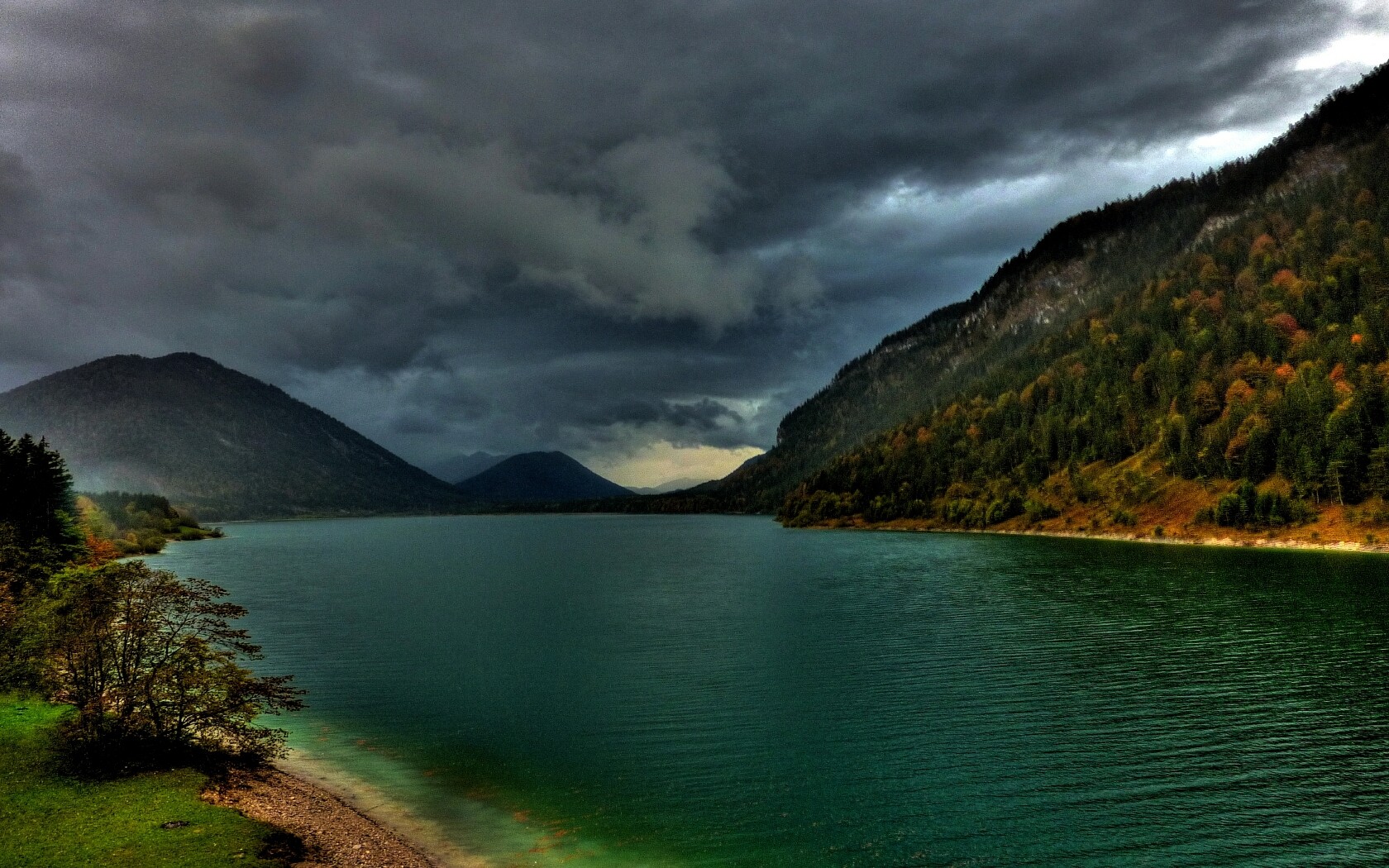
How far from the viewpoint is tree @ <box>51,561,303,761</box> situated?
3117cm

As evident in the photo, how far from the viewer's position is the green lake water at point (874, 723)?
27.1 metres

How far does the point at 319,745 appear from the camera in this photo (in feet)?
127

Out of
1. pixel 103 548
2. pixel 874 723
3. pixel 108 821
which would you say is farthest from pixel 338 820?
pixel 103 548

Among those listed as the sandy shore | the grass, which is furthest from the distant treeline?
the sandy shore

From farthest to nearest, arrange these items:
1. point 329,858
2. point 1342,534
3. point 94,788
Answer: point 1342,534
point 94,788
point 329,858

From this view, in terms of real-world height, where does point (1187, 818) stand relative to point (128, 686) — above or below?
below

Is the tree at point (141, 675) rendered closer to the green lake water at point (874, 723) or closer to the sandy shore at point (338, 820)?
the sandy shore at point (338, 820)

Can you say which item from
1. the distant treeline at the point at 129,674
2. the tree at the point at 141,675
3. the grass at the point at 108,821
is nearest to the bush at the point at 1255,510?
the distant treeline at the point at 129,674

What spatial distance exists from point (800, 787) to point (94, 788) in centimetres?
2751

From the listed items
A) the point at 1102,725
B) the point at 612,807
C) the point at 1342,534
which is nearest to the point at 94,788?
the point at 612,807

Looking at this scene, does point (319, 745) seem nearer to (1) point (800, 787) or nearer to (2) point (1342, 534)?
(1) point (800, 787)

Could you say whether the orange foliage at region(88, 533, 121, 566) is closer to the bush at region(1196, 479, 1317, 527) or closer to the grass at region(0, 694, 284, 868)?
the grass at region(0, 694, 284, 868)

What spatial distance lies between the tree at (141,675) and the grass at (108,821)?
7.56ft

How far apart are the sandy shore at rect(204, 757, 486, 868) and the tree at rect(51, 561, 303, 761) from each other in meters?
3.26
